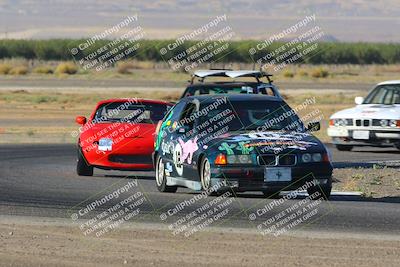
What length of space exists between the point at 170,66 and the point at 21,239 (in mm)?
106005

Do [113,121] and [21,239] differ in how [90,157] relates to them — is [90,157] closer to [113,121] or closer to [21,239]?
[113,121]

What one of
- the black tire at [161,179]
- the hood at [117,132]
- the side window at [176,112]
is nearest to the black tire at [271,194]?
the black tire at [161,179]

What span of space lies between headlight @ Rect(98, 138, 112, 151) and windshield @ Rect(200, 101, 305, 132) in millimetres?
3808

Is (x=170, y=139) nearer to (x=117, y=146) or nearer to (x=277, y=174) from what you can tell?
(x=277, y=174)

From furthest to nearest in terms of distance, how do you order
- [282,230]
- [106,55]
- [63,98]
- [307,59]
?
[307,59] → [106,55] → [63,98] → [282,230]

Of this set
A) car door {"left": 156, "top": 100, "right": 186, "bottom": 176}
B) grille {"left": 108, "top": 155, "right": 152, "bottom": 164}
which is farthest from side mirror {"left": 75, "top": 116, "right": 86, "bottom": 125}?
car door {"left": 156, "top": 100, "right": 186, "bottom": 176}

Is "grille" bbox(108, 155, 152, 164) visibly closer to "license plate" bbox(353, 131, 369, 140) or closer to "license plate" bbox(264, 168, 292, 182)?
"license plate" bbox(264, 168, 292, 182)

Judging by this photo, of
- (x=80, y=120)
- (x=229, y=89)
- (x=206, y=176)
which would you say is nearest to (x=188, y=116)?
(x=206, y=176)

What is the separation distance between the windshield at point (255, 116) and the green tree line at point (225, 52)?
4072 inches

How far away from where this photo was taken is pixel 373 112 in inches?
1030

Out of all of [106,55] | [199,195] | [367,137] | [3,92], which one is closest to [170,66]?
[106,55]

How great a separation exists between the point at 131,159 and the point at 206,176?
15.4 feet

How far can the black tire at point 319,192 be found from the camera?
625 inches

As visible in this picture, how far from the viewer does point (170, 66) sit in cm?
11800
